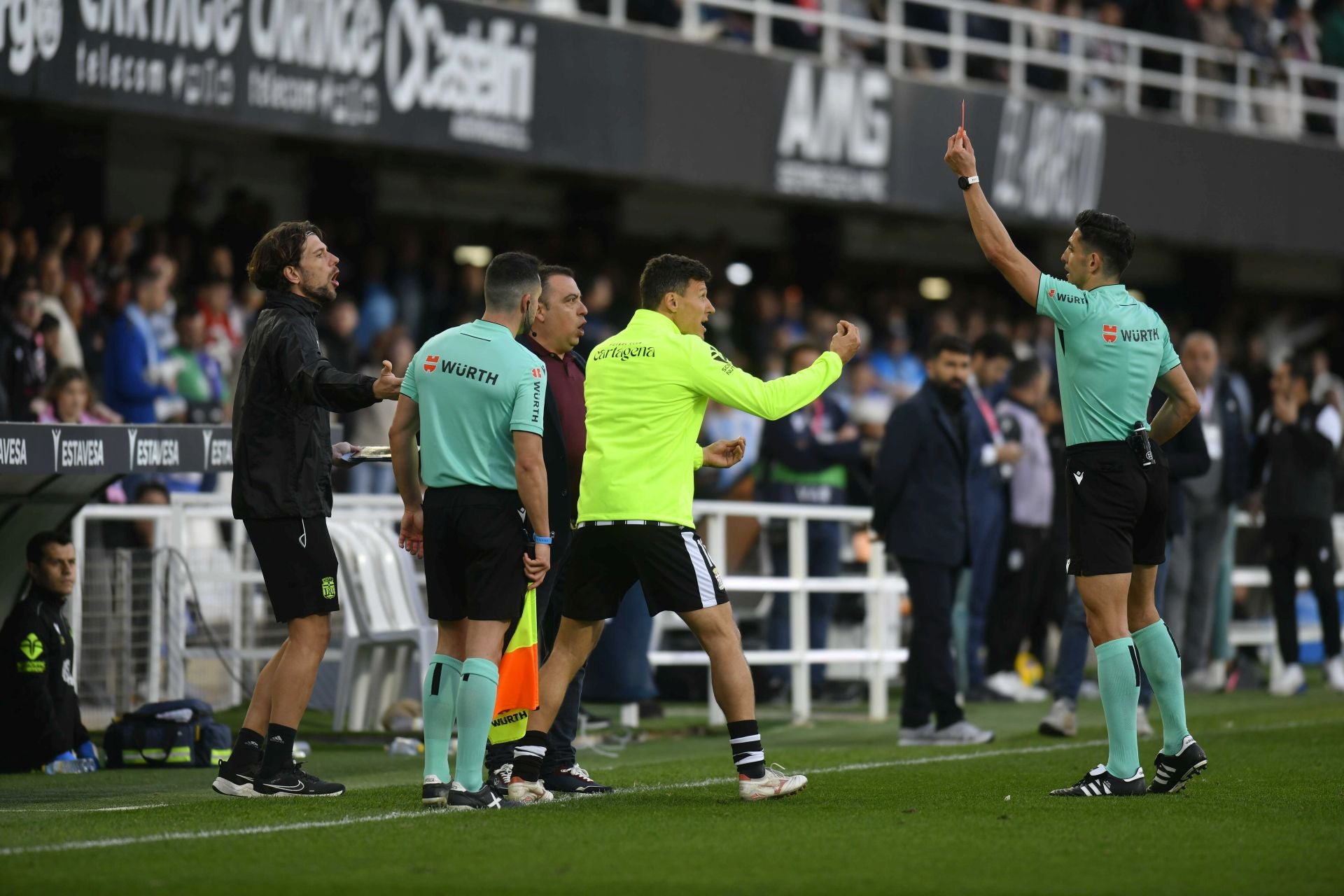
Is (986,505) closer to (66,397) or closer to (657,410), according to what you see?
(66,397)

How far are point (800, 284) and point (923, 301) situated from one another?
4.43 ft

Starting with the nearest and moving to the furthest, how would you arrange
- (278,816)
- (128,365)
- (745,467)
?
1. (278,816)
2. (128,365)
3. (745,467)

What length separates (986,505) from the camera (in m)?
13.8

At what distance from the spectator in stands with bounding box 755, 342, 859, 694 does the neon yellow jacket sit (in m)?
5.86

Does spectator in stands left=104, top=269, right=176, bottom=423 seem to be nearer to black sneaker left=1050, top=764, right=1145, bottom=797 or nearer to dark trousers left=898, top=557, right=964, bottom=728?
dark trousers left=898, top=557, right=964, bottom=728

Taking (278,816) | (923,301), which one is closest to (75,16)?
(278,816)

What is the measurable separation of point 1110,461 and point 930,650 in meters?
3.18

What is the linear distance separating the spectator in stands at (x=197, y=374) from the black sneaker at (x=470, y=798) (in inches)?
269

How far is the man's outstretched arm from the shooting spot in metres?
7.76

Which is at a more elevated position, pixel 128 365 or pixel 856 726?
pixel 128 365

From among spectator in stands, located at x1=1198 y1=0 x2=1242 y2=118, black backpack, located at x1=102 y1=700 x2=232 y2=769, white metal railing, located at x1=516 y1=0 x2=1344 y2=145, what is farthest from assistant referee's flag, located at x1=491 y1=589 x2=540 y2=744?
spectator in stands, located at x1=1198 y1=0 x2=1242 y2=118

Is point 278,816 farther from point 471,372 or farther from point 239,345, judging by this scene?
point 239,345

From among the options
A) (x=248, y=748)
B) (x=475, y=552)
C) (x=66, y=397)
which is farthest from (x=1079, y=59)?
(x=475, y=552)

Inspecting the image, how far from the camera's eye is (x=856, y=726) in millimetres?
12453
